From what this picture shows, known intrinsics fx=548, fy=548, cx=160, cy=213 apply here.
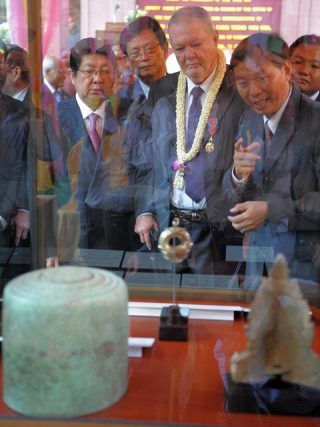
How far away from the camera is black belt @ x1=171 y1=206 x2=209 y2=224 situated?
5.09ft

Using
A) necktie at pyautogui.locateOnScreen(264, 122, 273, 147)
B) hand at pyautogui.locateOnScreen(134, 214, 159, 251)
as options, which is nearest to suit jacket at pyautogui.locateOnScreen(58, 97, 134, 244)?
hand at pyautogui.locateOnScreen(134, 214, 159, 251)

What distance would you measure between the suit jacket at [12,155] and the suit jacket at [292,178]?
0.62 metres

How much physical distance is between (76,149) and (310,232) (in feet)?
2.56

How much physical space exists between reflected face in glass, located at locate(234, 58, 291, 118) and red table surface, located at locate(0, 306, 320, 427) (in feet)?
2.13

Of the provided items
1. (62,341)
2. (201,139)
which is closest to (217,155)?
(201,139)

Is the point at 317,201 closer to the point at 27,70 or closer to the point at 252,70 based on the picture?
the point at 252,70

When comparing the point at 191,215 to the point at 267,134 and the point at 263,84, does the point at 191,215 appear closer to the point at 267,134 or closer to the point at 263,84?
the point at 267,134

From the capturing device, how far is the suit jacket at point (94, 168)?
1.76 m

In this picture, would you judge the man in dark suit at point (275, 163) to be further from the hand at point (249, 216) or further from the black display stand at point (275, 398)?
the black display stand at point (275, 398)

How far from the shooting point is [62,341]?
2.67 ft

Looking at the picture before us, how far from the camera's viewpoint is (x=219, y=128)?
1.59m

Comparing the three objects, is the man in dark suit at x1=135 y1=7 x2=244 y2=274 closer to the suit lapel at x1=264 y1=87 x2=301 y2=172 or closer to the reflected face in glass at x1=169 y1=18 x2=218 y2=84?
the reflected face in glass at x1=169 y1=18 x2=218 y2=84

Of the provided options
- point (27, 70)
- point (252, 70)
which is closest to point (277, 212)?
point (252, 70)

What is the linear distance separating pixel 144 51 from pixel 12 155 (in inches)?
20.4
